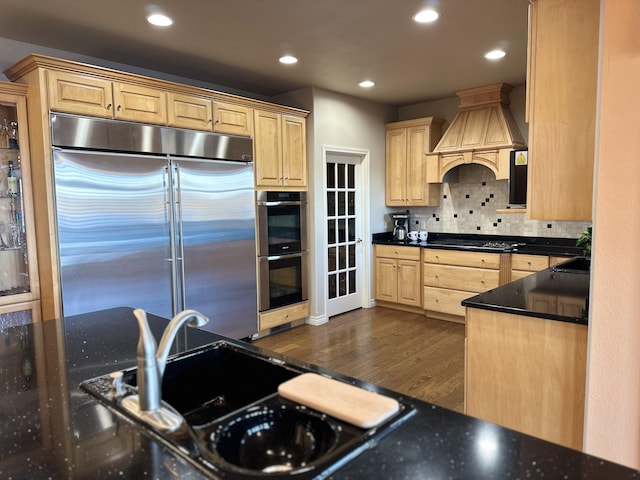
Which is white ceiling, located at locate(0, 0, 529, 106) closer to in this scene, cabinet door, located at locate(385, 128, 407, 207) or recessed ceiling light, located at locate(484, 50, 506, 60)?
recessed ceiling light, located at locate(484, 50, 506, 60)

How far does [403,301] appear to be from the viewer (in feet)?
17.6

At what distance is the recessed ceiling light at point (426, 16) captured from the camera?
110 inches

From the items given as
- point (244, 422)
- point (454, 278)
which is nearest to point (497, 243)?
point (454, 278)

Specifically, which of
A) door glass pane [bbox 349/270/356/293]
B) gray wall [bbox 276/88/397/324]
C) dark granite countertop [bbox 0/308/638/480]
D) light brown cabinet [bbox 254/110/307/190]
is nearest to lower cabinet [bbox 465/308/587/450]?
dark granite countertop [bbox 0/308/638/480]

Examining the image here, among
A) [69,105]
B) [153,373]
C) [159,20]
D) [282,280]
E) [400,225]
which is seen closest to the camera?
[153,373]

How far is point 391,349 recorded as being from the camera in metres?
4.07

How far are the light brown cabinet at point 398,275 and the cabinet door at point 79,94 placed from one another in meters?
3.44

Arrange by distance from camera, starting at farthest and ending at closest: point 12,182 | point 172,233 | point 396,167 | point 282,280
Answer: point 396,167 → point 282,280 → point 172,233 → point 12,182

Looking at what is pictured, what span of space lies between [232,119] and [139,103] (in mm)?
862

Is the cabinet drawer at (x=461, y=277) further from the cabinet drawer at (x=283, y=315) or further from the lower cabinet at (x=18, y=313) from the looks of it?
the lower cabinet at (x=18, y=313)

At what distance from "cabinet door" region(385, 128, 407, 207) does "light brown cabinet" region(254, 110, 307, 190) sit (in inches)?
55.5

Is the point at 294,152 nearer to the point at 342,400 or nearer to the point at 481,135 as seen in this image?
the point at 481,135

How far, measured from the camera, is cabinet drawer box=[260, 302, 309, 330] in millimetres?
4375

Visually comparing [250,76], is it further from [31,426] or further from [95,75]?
[31,426]
